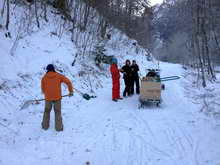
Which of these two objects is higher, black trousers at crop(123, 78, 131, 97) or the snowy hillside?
black trousers at crop(123, 78, 131, 97)

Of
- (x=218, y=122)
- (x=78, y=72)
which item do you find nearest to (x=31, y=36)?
(x=78, y=72)

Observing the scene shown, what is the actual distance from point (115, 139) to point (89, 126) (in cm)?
144

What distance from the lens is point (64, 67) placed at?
15273mm

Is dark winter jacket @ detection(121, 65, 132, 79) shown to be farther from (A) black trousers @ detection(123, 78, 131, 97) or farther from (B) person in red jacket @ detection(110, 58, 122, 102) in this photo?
(B) person in red jacket @ detection(110, 58, 122, 102)

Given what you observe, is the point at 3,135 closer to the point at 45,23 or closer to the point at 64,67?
the point at 64,67

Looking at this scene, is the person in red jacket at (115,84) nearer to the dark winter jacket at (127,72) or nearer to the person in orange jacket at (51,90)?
the dark winter jacket at (127,72)

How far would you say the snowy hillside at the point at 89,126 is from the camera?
23.8ft

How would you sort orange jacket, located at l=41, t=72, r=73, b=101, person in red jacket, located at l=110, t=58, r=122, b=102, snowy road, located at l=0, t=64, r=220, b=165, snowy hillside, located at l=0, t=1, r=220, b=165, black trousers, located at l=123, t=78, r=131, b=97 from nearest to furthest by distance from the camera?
1. snowy road, located at l=0, t=64, r=220, b=165
2. snowy hillside, located at l=0, t=1, r=220, b=165
3. orange jacket, located at l=41, t=72, r=73, b=101
4. person in red jacket, located at l=110, t=58, r=122, b=102
5. black trousers, located at l=123, t=78, r=131, b=97

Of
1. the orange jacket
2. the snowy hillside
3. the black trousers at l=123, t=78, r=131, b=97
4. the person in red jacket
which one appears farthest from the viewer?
the black trousers at l=123, t=78, r=131, b=97

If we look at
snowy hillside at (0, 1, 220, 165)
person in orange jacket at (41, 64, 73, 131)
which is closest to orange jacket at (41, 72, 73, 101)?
person in orange jacket at (41, 64, 73, 131)

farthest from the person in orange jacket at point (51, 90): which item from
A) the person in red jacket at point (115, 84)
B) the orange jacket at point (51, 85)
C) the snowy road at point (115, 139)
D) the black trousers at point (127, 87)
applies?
the black trousers at point (127, 87)

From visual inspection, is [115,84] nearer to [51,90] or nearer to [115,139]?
[51,90]

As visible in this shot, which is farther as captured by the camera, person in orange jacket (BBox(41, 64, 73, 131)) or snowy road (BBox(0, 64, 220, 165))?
person in orange jacket (BBox(41, 64, 73, 131))

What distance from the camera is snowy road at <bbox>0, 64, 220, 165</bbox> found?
7125 mm
